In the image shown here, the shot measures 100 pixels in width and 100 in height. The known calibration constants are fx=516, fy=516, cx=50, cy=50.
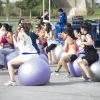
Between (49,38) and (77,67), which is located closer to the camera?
(77,67)

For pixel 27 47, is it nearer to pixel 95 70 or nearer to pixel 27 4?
pixel 95 70

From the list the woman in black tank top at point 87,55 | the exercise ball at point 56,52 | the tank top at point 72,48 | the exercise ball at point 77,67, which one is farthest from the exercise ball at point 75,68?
the exercise ball at point 56,52

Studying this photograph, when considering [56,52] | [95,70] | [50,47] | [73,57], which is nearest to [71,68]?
[73,57]

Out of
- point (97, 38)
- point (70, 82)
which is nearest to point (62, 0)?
point (97, 38)

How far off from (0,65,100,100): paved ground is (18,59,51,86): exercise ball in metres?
0.18

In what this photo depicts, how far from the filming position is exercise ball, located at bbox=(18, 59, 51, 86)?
1227 centimetres

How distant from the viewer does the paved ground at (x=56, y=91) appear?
35.7ft

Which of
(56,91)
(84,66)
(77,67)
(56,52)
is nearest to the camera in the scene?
(56,91)

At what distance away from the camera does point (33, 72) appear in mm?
12242

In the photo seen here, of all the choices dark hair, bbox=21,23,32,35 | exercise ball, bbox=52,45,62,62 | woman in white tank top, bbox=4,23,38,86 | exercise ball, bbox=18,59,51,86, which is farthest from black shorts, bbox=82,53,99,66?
exercise ball, bbox=52,45,62,62

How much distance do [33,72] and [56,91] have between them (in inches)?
33.9

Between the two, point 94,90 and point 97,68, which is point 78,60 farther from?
point 94,90

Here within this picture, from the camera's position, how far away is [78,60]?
13297mm

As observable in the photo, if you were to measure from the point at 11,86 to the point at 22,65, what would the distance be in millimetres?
575
